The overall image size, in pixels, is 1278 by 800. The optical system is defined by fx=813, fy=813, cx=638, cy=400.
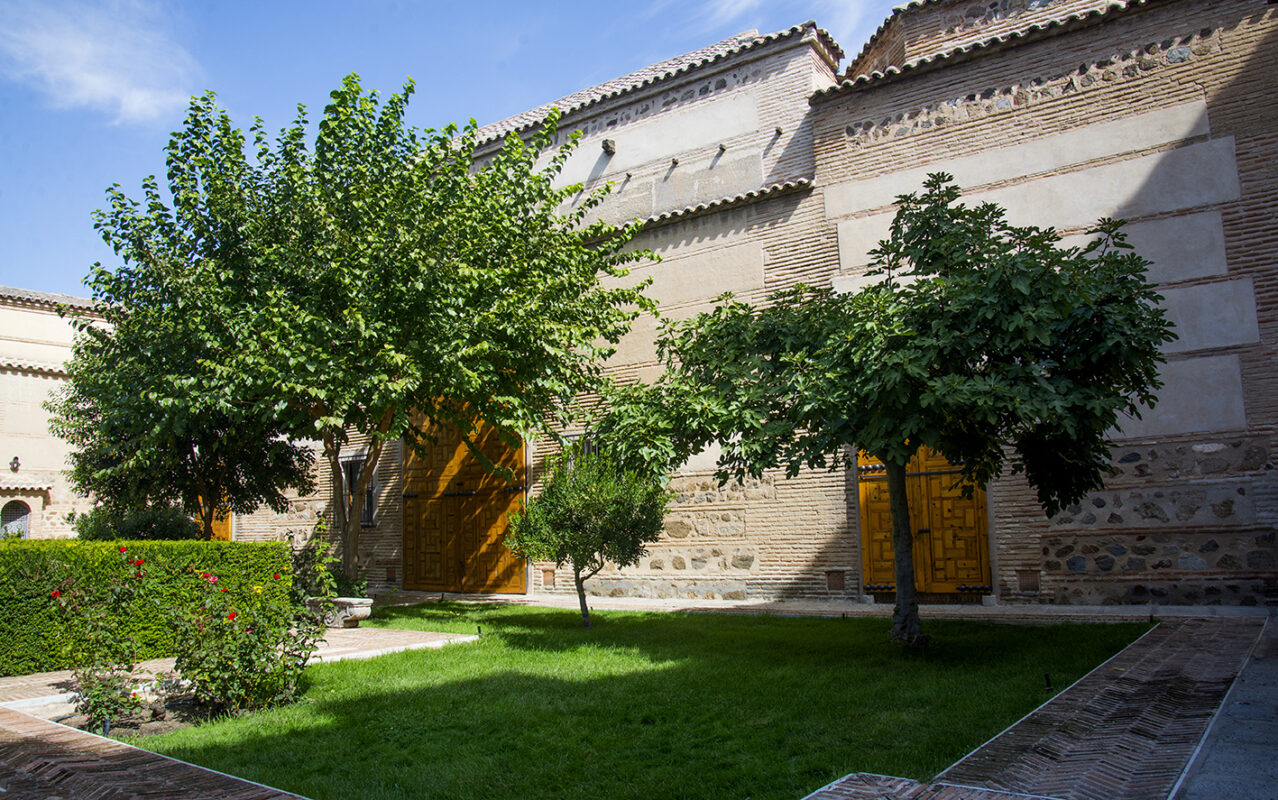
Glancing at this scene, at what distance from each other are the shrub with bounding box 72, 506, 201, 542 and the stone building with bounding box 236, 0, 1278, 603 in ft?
21.1

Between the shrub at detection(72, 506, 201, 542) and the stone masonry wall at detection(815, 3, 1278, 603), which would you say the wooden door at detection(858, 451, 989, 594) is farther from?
the shrub at detection(72, 506, 201, 542)

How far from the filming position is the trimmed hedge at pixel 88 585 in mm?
7207

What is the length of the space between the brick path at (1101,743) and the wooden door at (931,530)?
4.54m

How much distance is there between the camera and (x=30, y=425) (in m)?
24.5

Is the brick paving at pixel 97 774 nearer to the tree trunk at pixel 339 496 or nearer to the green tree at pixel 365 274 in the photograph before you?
the green tree at pixel 365 274

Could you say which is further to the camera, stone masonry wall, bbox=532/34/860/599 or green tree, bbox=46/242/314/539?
stone masonry wall, bbox=532/34/860/599

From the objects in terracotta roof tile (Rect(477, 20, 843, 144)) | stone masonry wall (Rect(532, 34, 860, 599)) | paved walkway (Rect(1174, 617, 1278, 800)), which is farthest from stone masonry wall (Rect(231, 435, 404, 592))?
paved walkway (Rect(1174, 617, 1278, 800))

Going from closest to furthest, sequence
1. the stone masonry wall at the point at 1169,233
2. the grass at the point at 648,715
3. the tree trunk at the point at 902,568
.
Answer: the grass at the point at 648,715
the tree trunk at the point at 902,568
the stone masonry wall at the point at 1169,233

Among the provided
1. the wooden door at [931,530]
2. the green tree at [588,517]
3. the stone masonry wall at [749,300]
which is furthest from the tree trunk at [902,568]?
the stone masonry wall at [749,300]

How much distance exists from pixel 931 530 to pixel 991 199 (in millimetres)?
4590

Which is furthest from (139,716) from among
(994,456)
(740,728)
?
(994,456)

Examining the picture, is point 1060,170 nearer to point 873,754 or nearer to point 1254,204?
point 1254,204

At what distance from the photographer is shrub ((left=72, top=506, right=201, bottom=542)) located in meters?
17.0

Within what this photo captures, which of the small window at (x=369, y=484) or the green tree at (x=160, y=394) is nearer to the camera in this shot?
the green tree at (x=160, y=394)
